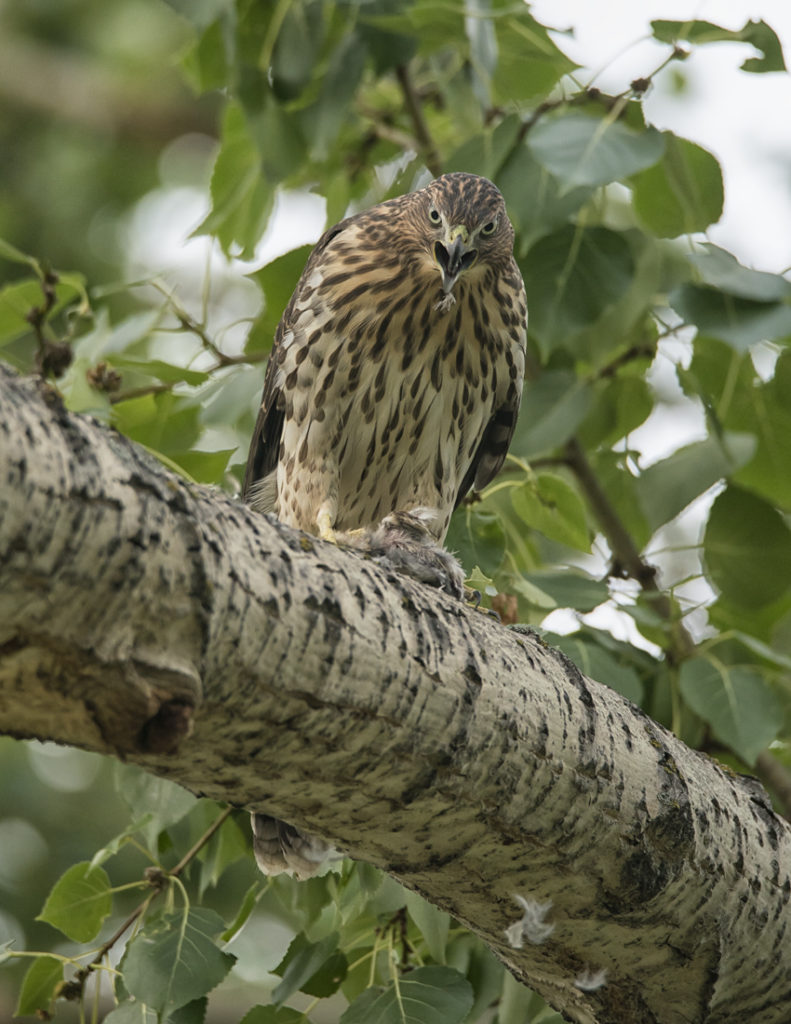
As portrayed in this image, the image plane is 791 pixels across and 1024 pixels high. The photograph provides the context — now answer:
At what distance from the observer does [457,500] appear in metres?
3.95

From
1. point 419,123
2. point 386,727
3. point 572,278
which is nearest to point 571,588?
point 572,278

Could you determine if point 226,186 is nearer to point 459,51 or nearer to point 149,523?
point 459,51

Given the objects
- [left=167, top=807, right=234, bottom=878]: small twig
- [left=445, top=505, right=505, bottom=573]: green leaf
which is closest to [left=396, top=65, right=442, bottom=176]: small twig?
→ [left=445, top=505, right=505, bottom=573]: green leaf

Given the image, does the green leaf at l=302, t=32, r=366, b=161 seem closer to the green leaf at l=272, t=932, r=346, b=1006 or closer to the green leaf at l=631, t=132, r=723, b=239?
the green leaf at l=631, t=132, r=723, b=239

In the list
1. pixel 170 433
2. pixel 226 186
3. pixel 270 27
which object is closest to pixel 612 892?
pixel 170 433

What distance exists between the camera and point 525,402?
139 inches

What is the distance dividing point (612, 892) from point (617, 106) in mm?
2113

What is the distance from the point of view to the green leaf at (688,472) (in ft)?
10.7

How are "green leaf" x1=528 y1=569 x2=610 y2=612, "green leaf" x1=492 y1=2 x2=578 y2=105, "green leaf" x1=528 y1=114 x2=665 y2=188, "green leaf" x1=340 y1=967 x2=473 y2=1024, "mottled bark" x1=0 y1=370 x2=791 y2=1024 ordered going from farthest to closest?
"green leaf" x1=492 y1=2 x2=578 y2=105 → "green leaf" x1=528 y1=569 x2=610 y2=612 → "green leaf" x1=528 y1=114 x2=665 y2=188 → "green leaf" x1=340 y1=967 x2=473 y2=1024 → "mottled bark" x1=0 y1=370 x2=791 y2=1024

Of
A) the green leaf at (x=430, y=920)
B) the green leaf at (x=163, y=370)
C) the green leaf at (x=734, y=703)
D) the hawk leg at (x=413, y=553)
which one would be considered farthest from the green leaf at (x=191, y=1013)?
the green leaf at (x=163, y=370)

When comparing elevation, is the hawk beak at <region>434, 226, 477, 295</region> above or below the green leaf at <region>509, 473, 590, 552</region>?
above

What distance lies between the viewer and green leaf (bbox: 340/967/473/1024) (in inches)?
97.7

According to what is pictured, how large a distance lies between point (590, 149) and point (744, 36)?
0.61 meters

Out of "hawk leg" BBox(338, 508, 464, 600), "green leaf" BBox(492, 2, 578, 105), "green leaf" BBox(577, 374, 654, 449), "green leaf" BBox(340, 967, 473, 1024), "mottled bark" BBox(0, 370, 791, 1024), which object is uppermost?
"green leaf" BBox(492, 2, 578, 105)
